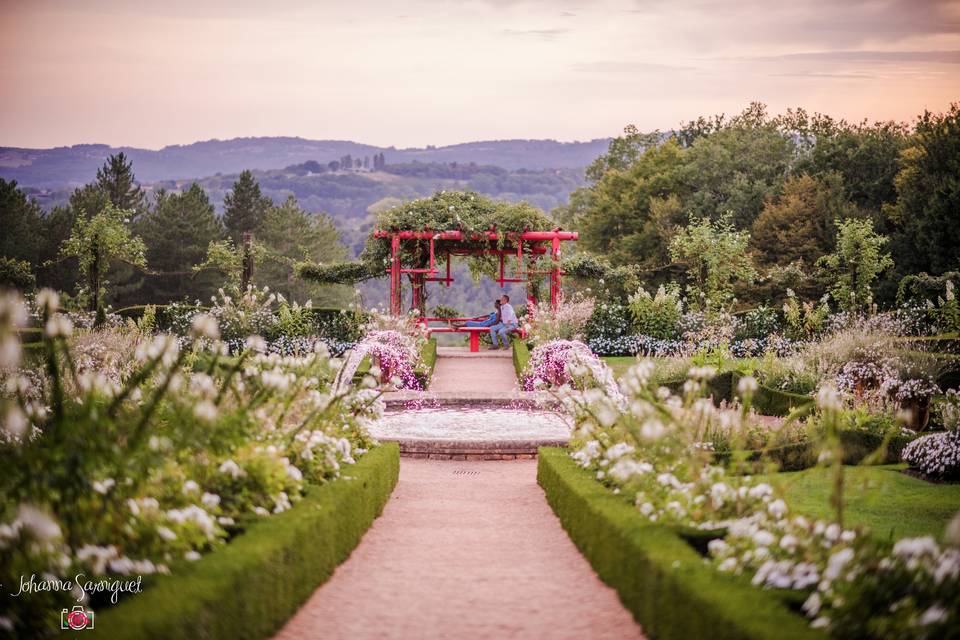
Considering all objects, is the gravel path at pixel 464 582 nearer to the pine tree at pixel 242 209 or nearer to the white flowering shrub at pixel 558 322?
the white flowering shrub at pixel 558 322

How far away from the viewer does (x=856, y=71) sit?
22562mm

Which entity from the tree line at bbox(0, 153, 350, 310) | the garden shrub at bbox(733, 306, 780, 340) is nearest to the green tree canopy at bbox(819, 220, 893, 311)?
the garden shrub at bbox(733, 306, 780, 340)

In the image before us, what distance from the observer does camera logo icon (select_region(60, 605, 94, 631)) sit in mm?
3023

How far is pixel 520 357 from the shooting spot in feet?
53.1

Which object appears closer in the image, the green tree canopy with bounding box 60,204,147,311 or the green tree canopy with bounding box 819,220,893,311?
the green tree canopy with bounding box 819,220,893,311

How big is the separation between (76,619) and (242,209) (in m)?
43.6

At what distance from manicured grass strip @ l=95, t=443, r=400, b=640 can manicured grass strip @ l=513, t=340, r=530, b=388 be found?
957 centimetres

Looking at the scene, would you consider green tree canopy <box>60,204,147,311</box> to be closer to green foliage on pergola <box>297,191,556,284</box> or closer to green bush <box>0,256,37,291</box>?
green foliage on pergola <box>297,191,556,284</box>

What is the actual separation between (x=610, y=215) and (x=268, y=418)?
98.3 ft

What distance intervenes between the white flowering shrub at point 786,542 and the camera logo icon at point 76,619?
93.3 inches

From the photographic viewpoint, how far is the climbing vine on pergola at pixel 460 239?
61.9 feet

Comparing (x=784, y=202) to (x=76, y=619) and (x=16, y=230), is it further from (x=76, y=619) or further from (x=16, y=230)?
(x=76, y=619)

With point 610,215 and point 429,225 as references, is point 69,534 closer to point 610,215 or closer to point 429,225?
point 429,225

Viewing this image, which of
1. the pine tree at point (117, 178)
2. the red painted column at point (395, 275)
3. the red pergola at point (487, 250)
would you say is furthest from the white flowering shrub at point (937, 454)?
the pine tree at point (117, 178)
